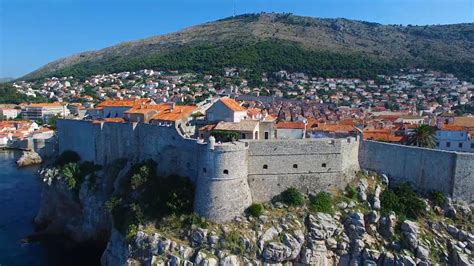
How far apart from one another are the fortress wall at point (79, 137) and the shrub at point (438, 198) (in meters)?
24.4

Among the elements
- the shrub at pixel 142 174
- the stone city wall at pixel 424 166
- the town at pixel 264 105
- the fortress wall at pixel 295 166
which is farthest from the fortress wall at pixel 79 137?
the stone city wall at pixel 424 166

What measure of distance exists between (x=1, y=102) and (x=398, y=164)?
329 ft

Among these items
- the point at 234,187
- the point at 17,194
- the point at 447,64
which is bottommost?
the point at 17,194

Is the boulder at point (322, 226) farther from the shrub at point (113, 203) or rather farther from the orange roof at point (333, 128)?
the orange roof at point (333, 128)

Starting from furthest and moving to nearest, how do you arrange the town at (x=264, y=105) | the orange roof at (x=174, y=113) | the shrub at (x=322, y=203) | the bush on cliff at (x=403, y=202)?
the town at (x=264, y=105) → the orange roof at (x=174, y=113) → the bush on cliff at (x=403, y=202) → the shrub at (x=322, y=203)

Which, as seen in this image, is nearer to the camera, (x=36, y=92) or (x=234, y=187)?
(x=234, y=187)

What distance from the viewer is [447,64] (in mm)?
119062

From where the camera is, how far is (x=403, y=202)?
26438 mm

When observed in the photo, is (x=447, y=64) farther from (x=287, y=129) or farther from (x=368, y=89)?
(x=287, y=129)

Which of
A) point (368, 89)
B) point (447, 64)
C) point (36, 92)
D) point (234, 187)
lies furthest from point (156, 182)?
point (447, 64)

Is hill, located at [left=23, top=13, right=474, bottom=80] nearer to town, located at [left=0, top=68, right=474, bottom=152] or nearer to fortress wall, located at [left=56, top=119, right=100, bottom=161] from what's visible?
town, located at [left=0, top=68, right=474, bottom=152]

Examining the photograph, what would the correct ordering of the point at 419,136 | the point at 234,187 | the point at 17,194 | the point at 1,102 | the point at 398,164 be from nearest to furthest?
the point at 234,187
the point at 398,164
the point at 419,136
the point at 17,194
the point at 1,102

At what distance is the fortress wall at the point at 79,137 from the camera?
34.4m

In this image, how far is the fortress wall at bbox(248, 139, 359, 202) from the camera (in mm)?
26281
